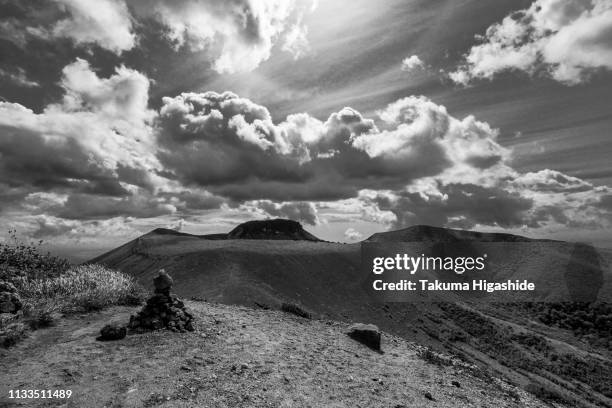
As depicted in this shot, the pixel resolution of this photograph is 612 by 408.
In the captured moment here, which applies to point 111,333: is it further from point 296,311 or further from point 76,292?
point 296,311

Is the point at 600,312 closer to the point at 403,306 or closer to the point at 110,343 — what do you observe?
the point at 403,306

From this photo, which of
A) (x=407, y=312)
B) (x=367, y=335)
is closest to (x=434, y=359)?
(x=367, y=335)

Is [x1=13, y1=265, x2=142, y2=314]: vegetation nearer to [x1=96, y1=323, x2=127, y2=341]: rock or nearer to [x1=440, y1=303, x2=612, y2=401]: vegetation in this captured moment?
[x1=96, y1=323, x2=127, y2=341]: rock

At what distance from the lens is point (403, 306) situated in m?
53.8

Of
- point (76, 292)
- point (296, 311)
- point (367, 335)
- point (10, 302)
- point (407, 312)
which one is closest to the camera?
point (10, 302)

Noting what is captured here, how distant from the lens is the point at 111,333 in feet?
41.4

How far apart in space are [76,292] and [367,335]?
13.0 m

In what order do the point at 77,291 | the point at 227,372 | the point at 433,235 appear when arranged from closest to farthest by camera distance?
the point at 227,372, the point at 77,291, the point at 433,235

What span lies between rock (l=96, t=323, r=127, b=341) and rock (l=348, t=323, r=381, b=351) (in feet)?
31.3

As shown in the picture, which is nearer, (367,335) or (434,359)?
(434,359)

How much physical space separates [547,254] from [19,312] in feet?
467

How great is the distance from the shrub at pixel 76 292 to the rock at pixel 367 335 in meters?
10.1

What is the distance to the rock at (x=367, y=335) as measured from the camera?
16.4 m

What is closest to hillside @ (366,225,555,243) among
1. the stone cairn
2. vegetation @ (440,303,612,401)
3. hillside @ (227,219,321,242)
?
hillside @ (227,219,321,242)
